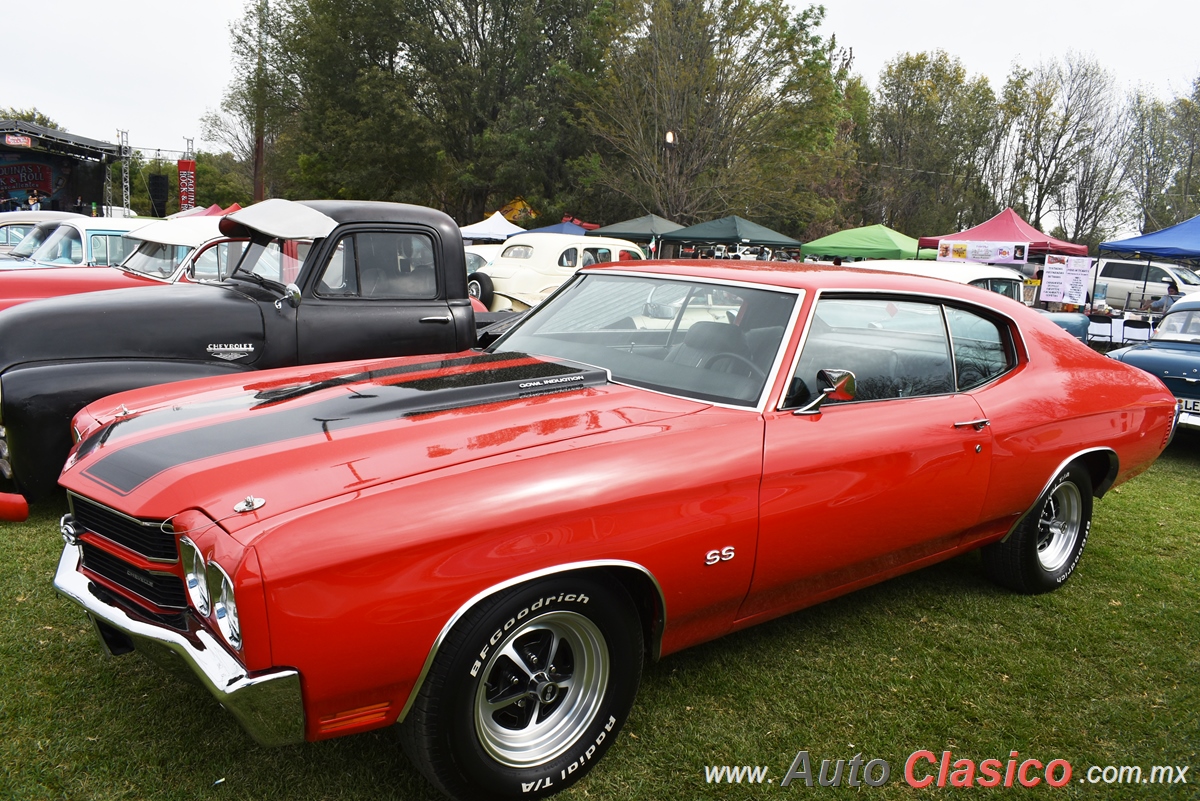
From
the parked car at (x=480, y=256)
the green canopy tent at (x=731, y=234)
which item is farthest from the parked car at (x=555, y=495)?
the green canopy tent at (x=731, y=234)

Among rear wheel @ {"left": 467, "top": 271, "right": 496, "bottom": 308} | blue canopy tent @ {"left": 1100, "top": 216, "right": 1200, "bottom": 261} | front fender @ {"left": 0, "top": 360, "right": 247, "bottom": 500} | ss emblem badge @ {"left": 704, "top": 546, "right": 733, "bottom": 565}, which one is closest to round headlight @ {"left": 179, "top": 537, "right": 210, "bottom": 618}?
ss emblem badge @ {"left": 704, "top": 546, "right": 733, "bottom": 565}

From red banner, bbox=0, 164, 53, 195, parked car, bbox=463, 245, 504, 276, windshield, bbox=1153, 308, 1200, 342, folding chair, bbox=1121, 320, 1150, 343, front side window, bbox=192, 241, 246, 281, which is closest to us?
front side window, bbox=192, 241, 246, 281

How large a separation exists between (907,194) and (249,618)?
4843 cm

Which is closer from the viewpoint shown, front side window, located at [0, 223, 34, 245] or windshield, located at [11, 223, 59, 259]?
windshield, located at [11, 223, 59, 259]

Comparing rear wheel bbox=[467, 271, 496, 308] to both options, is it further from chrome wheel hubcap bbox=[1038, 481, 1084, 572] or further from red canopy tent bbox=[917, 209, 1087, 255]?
red canopy tent bbox=[917, 209, 1087, 255]

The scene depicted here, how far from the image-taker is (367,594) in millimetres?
1939

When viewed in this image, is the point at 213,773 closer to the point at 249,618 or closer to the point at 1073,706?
the point at 249,618

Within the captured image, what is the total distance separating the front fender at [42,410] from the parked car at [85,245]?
6.20 metres

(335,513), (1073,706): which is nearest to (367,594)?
(335,513)

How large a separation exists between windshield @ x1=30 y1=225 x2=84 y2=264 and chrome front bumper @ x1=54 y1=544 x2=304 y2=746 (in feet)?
30.1

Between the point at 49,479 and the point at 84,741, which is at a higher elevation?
the point at 49,479

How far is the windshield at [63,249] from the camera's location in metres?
9.62

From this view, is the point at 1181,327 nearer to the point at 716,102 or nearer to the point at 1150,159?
the point at 716,102

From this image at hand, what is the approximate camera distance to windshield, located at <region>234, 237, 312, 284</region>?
5086 millimetres
